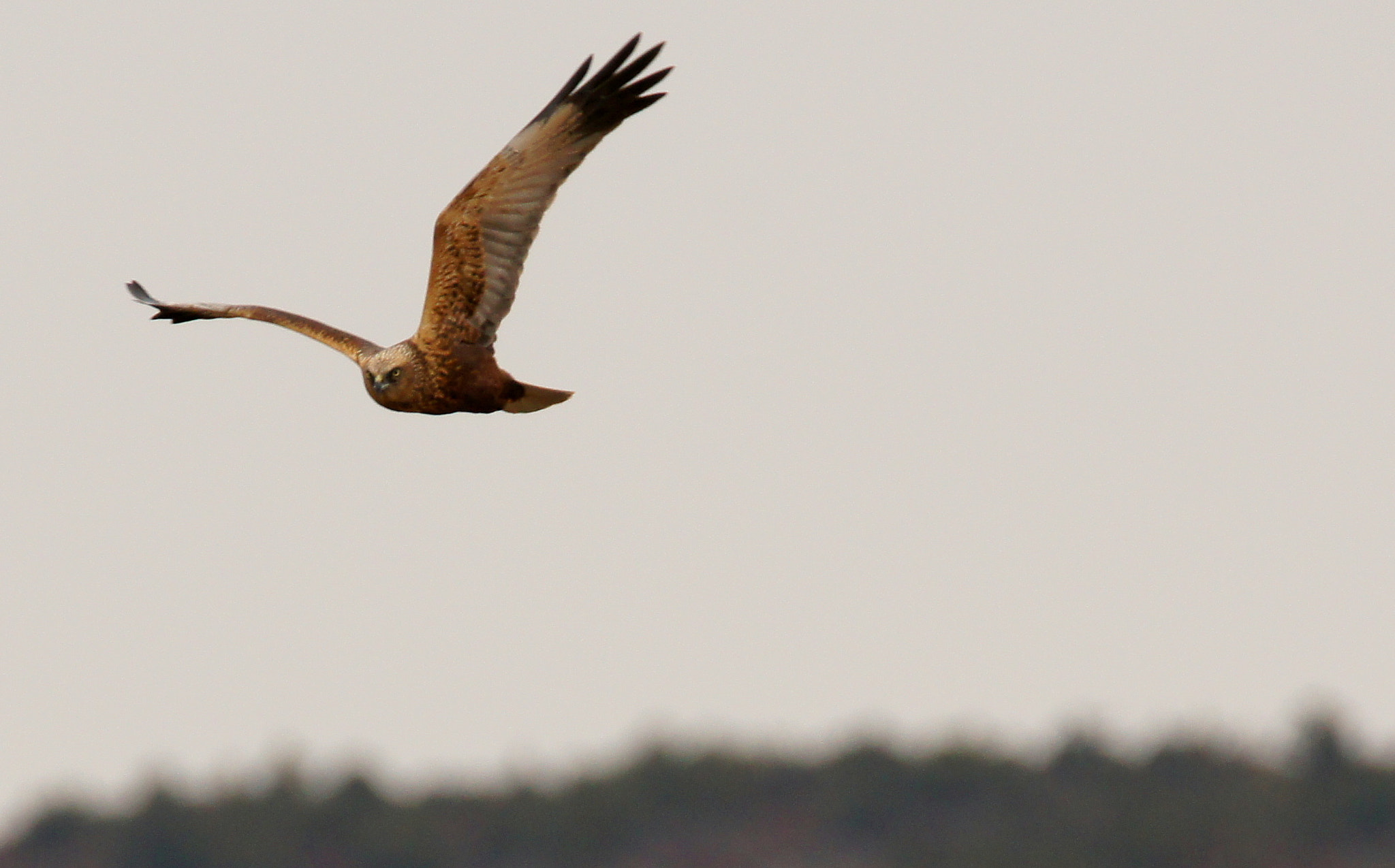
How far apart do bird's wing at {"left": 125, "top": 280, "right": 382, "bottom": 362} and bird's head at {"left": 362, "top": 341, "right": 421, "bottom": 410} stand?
1.09 feet

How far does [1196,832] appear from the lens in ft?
205

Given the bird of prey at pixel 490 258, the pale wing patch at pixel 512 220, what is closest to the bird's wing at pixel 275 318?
the bird of prey at pixel 490 258

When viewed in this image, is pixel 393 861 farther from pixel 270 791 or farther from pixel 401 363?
pixel 401 363

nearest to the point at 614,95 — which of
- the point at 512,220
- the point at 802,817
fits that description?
the point at 512,220

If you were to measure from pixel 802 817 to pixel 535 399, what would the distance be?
181ft

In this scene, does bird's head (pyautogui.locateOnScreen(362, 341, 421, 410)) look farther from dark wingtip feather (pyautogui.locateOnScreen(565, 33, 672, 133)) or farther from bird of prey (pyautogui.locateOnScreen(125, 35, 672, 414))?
dark wingtip feather (pyautogui.locateOnScreen(565, 33, 672, 133))

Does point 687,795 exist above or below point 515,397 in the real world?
above

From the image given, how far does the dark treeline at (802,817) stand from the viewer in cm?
6462

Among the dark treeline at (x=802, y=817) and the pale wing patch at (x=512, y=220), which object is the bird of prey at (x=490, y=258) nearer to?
the pale wing patch at (x=512, y=220)

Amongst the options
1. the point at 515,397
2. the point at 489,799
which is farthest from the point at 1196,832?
the point at 515,397

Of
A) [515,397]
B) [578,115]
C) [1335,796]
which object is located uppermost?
[1335,796]

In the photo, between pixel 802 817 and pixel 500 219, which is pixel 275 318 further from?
pixel 802 817

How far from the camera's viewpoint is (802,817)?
221 feet

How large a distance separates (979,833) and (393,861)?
15.5m
